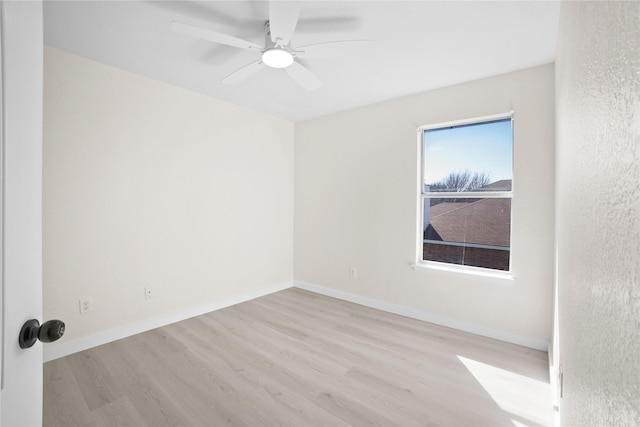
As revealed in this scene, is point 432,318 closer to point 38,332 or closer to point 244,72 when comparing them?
point 244,72

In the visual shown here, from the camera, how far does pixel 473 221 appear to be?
2973 mm

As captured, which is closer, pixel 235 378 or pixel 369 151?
pixel 235 378

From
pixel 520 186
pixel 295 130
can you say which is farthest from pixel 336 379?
pixel 295 130

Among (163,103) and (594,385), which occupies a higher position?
(163,103)

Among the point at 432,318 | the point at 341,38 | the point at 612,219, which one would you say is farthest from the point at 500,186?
the point at 612,219

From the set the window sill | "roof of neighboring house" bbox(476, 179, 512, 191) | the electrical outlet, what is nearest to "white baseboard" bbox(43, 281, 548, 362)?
the electrical outlet

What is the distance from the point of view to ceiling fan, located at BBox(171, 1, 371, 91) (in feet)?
5.26

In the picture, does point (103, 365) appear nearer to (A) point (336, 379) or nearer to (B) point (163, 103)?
(A) point (336, 379)

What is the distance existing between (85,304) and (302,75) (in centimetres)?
268

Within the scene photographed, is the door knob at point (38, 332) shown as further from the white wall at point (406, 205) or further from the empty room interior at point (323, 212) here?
the white wall at point (406, 205)

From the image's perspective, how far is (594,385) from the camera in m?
0.55

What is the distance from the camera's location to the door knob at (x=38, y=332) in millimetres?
722

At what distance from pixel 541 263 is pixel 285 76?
287 cm

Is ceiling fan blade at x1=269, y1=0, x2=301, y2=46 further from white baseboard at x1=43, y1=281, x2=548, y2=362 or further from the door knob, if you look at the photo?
white baseboard at x1=43, y1=281, x2=548, y2=362
